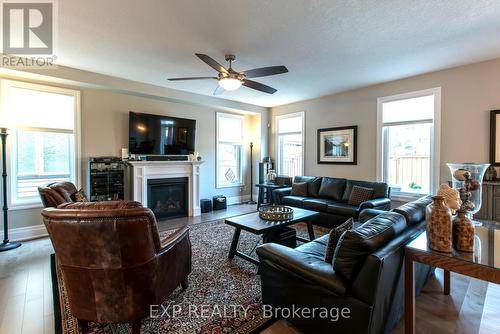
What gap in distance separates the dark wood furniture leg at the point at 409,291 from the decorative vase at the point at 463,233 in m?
0.27

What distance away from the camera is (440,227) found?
4.68ft

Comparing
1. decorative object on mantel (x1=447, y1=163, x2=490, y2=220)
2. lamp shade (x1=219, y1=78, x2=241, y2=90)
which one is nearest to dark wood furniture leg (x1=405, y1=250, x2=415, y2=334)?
decorative object on mantel (x1=447, y1=163, x2=490, y2=220)

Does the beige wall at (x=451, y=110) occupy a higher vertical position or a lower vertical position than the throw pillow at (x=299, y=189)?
higher

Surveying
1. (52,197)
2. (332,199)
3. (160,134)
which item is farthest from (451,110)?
(52,197)

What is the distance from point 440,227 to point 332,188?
11.6ft

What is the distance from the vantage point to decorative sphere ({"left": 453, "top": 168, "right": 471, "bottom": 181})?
1.66m

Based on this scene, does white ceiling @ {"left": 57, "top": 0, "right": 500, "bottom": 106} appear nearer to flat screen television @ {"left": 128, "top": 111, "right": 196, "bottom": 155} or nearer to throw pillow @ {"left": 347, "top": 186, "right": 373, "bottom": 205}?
flat screen television @ {"left": 128, "top": 111, "right": 196, "bottom": 155}

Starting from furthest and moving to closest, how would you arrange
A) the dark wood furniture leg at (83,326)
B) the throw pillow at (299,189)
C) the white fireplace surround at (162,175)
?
the throw pillow at (299,189) → the white fireplace surround at (162,175) → the dark wood furniture leg at (83,326)

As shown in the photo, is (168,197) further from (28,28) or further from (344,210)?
(344,210)

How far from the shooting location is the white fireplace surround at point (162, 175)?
4590 millimetres

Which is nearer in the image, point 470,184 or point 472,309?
point 470,184

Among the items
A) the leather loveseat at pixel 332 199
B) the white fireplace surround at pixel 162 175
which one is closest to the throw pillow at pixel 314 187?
the leather loveseat at pixel 332 199

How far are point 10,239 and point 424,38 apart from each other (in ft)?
21.2

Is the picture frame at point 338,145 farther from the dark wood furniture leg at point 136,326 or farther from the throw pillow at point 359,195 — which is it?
the dark wood furniture leg at point 136,326
